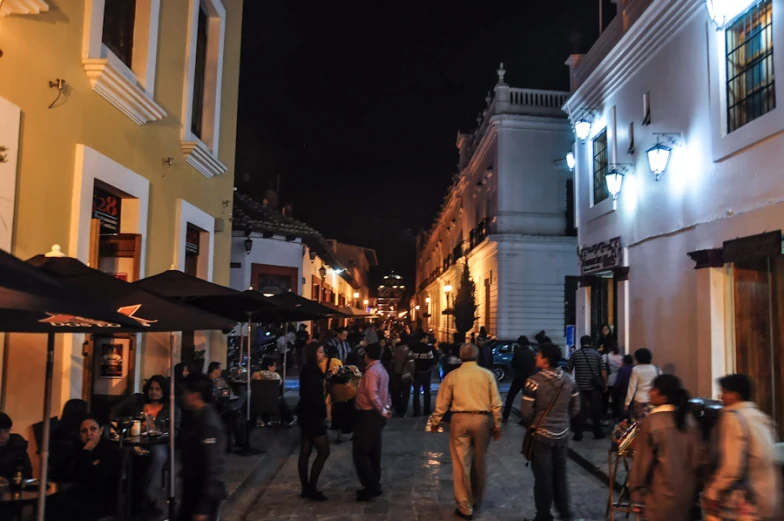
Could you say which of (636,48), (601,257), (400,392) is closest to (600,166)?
(601,257)

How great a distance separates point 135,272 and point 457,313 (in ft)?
75.4

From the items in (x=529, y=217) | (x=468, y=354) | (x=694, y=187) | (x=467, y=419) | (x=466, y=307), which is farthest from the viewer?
(x=466, y=307)

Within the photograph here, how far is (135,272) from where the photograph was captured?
8211 mm

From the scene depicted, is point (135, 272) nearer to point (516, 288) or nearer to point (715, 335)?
point (715, 335)

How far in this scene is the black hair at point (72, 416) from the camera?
19.7ft

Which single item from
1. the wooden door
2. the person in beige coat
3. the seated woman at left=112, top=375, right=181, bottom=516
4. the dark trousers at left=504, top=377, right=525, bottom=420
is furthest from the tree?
the person in beige coat

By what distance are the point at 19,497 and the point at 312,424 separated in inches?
116

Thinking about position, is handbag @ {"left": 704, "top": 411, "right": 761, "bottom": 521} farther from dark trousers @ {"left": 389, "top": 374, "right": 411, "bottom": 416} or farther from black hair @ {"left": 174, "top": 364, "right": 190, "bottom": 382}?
dark trousers @ {"left": 389, "top": 374, "right": 411, "bottom": 416}

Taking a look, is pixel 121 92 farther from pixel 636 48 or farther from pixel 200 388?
pixel 636 48

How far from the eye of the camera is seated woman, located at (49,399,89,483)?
217 inches

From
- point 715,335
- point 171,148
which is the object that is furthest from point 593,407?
point 171,148

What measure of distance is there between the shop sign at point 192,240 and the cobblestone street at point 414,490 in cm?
423

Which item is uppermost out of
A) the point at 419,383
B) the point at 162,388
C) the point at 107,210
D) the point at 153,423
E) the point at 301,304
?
the point at 107,210

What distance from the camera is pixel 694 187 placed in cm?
1055
